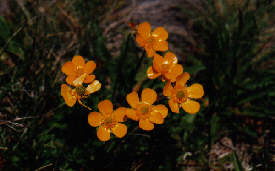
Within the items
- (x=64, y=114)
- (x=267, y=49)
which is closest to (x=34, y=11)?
(x=64, y=114)

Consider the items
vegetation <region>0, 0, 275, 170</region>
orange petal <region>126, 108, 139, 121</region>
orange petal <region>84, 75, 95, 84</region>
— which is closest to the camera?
orange petal <region>126, 108, 139, 121</region>

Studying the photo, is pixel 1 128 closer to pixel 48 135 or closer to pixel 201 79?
pixel 48 135

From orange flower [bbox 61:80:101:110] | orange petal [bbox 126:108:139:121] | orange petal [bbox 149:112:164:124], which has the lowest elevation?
orange petal [bbox 149:112:164:124]

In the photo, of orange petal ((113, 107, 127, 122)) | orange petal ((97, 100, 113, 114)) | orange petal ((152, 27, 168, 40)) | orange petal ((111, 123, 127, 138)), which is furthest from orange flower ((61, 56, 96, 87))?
orange petal ((152, 27, 168, 40))

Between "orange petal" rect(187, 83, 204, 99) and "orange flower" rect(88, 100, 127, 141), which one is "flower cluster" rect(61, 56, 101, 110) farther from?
"orange petal" rect(187, 83, 204, 99)

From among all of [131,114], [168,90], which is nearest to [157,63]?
[168,90]

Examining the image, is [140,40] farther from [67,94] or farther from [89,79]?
[67,94]
